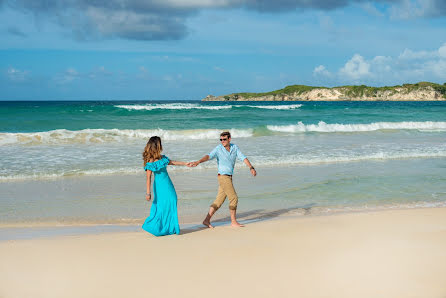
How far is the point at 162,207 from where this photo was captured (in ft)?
21.6

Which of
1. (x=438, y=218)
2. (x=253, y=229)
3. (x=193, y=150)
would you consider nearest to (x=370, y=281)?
(x=253, y=229)

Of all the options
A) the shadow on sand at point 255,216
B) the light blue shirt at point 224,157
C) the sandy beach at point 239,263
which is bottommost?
the shadow on sand at point 255,216

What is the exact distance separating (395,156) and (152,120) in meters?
24.1

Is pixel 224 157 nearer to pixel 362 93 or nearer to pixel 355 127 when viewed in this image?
pixel 355 127

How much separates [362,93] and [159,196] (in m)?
158

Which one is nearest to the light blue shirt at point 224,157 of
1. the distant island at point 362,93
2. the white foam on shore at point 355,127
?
the white foam on shore at point 355,127

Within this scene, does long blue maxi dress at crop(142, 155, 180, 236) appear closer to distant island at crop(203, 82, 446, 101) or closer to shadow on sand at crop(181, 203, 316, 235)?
shadow on sand at crop(181, 203, 316, 235)

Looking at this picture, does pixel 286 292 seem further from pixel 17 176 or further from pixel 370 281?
pixel 17 176

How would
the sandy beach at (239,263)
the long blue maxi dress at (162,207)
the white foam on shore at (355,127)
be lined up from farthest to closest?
1. the white foam on shore at (355,127)
2. the long blue maxi dress at (162,207)
3. the sandy beach at (239,263)

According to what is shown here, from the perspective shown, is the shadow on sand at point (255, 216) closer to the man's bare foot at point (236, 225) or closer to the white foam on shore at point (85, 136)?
the man's bare foot at point (236, 225)

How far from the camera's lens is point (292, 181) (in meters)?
11.2

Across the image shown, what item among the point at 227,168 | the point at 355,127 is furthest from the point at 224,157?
the point at 355,127

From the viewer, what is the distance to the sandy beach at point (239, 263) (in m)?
4.34

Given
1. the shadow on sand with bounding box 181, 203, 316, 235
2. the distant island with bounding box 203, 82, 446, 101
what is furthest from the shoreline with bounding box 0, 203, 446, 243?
the distant island with bounding box 203, 82, 446, 101
